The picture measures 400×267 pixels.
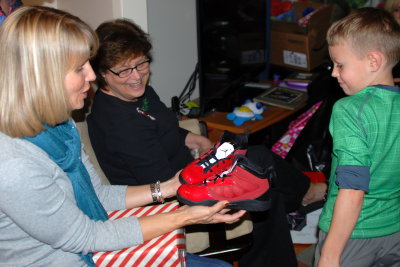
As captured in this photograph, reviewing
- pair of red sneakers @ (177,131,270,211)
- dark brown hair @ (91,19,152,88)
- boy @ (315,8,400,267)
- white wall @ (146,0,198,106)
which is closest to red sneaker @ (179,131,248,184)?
pair of red sneakers @ (177,131,270,211)

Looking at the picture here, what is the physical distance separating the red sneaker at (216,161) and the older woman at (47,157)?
0.65 ft

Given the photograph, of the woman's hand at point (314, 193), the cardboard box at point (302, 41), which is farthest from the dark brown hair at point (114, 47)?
the cardboard box at point (302, 41)

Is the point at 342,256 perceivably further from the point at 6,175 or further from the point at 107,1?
the point at 107,1

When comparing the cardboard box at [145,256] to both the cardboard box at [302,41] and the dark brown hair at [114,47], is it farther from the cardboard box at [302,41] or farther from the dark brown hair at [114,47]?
the cardboard box at [302,41]

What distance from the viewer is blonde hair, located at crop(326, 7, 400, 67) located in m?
1.26

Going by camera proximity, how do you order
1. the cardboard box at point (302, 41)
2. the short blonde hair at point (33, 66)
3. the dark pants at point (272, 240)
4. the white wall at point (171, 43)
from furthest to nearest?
the cardboard box at point (302, 41), the white wall at point (171, 43), the dark pants at point (272, 240), the short blonde hair at point (33, 66)

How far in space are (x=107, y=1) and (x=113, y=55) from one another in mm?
581

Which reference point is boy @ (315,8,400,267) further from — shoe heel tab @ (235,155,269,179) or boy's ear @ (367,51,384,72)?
shoe heel tab @ (235,155,269,179)

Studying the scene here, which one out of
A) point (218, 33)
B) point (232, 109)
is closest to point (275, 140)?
point (232, 109)

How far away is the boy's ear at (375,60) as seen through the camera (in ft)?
4.10

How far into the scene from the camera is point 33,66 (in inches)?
41.7

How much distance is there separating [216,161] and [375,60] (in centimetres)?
63

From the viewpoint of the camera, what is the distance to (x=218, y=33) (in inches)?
97.7

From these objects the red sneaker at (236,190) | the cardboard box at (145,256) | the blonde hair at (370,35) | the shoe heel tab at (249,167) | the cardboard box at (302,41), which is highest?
the blonde hair at (370,35)
